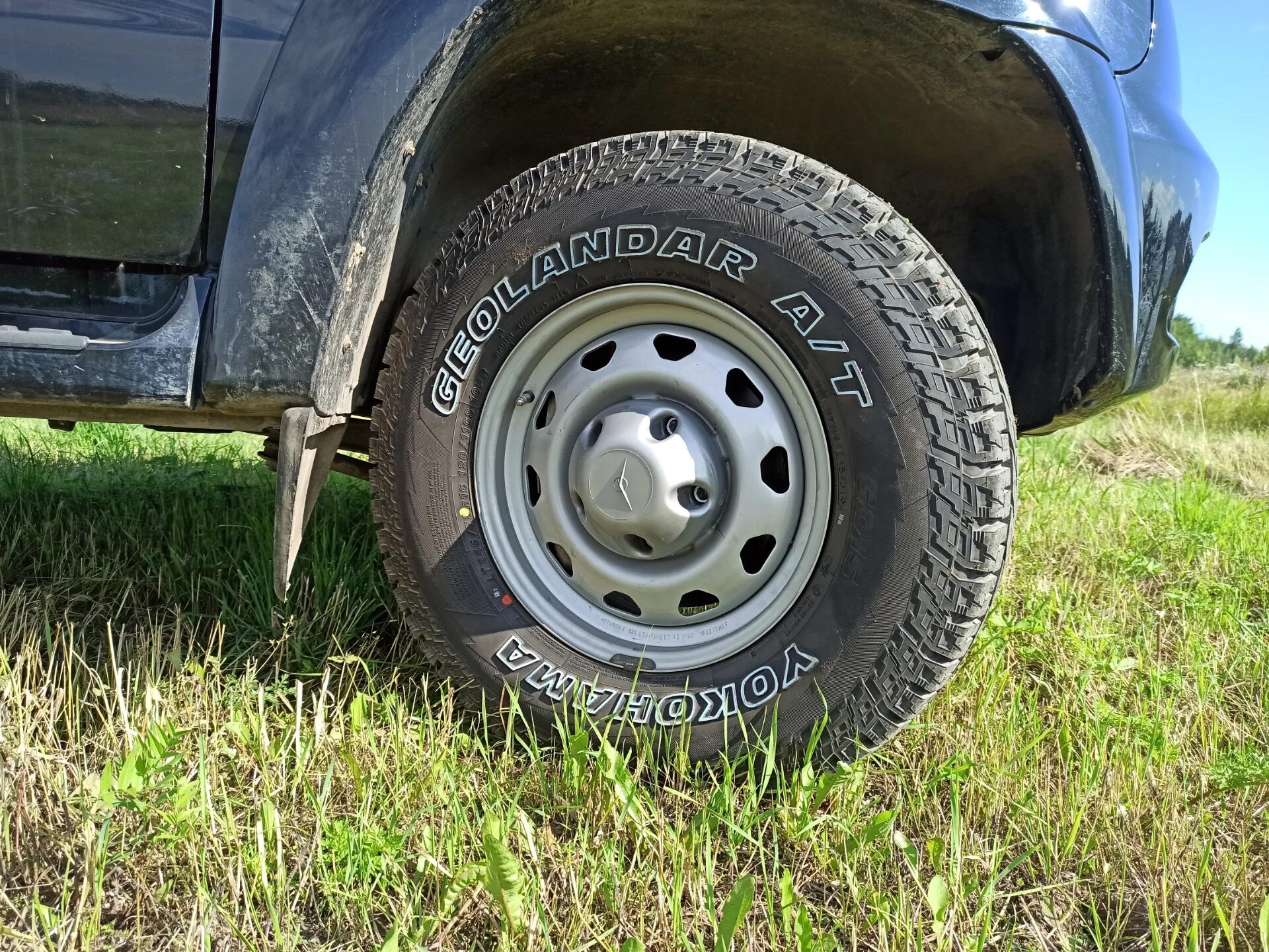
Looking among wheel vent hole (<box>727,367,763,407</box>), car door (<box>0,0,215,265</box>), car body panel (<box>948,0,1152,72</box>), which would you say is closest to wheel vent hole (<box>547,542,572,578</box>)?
wheel vent hole (<box>727,367,763,407</box>)

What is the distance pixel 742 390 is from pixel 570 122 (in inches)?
31.9

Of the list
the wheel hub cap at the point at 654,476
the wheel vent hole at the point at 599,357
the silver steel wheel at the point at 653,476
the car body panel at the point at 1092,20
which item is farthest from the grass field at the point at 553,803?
the car body panel at the point at 1092,20

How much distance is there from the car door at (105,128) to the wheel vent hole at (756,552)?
1134 millimetres

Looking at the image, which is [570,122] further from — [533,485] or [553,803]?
[553,803]

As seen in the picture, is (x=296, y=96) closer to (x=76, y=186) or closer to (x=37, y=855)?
(x=76, y=186)

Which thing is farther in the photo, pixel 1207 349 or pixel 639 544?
pixel 1207 349

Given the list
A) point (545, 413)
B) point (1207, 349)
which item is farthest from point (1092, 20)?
point (1207, 349)

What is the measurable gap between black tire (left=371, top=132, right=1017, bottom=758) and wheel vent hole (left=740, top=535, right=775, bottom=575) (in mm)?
144

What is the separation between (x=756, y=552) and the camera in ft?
5.07

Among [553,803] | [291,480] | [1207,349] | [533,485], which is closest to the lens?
[553,803]

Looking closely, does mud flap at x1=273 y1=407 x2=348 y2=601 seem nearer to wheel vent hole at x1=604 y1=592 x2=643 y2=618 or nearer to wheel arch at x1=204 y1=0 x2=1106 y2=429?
wheel arch at x1=204 y1=0 x2=1106 y2=429

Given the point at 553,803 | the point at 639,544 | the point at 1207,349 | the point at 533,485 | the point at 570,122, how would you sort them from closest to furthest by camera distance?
the point at 553,803
the point at 639,544
the point at 533,485
the point at 570,122
the point at 1207,349

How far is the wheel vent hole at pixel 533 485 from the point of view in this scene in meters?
1.62

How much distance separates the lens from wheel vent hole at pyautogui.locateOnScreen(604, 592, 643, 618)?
1588 millimetres
